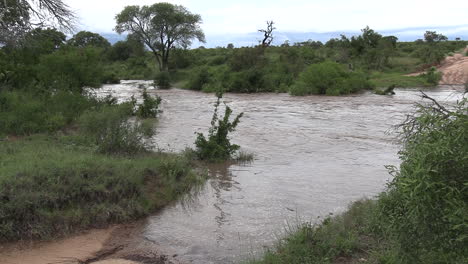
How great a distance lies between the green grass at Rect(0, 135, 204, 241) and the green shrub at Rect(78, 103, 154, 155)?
115cm

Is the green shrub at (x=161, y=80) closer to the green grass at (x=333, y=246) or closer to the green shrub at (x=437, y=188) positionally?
the green grass at (x=333, y=246)

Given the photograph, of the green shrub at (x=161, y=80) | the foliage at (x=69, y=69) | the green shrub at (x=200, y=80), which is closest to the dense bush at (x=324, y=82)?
the green shrub at (x=200, y=80)

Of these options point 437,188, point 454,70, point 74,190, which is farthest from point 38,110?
point 454,70

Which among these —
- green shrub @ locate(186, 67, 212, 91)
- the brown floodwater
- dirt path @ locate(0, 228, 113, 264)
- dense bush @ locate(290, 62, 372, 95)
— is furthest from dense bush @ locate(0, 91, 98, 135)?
green shrub @ locate(186, 67, 212, 91)

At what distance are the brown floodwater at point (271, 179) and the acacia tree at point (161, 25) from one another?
1135 inches

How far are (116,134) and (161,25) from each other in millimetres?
38868

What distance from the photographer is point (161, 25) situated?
46.8m

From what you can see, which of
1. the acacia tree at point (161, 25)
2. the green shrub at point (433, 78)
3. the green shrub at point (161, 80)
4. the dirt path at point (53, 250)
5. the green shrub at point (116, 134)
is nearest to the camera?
the dirt path at point (53, 250)

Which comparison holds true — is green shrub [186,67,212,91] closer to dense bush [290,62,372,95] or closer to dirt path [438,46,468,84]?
dense bush [290,62,372,95]

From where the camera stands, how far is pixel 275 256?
5.27 meters

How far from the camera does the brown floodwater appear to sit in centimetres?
668

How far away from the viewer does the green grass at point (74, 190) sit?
628 centimetres

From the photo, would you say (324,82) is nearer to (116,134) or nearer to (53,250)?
(116,134)

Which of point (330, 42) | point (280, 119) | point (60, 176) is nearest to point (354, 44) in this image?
point (330, 42)
